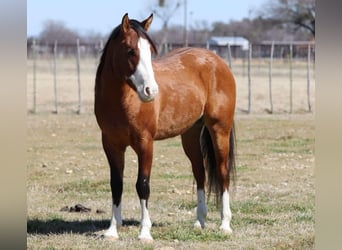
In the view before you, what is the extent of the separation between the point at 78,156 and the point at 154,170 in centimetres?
208

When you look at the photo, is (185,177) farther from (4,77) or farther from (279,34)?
(279,34)

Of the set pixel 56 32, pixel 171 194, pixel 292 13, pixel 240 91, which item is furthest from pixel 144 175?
pixel 56 32

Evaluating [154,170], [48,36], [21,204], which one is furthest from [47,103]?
[48,36]

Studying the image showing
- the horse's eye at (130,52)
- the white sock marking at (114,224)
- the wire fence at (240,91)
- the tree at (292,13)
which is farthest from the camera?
the tree at (292,13)

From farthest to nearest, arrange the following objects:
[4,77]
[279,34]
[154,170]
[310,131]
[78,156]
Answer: [279,34], [310,131], [78,156], [154,170], [4,77]

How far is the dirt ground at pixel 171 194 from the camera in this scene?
17.1ft

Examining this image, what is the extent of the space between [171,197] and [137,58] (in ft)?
9.52

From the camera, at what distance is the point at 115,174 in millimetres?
5449

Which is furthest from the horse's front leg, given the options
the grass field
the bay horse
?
the grass field

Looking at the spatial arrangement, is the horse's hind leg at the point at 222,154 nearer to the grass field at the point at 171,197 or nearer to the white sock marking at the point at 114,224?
the grass field at the point at 171,197

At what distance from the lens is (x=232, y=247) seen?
194 inches

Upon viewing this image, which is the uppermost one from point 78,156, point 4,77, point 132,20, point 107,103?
point 132,20

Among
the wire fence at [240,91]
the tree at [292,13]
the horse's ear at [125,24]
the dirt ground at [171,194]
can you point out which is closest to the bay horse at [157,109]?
the horse's ear at [125,24]

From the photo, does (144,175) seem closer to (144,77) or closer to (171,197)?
(144,77)
